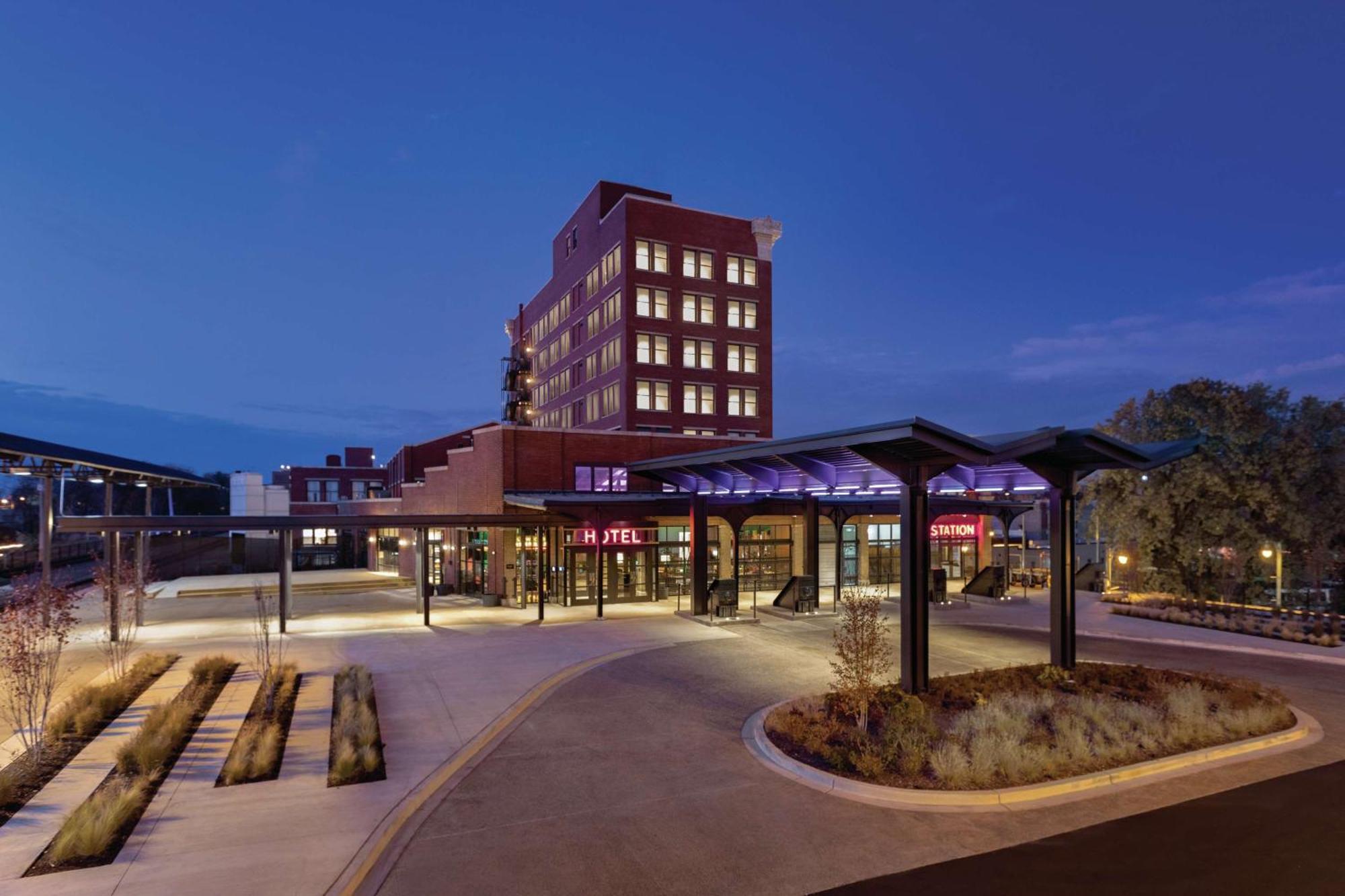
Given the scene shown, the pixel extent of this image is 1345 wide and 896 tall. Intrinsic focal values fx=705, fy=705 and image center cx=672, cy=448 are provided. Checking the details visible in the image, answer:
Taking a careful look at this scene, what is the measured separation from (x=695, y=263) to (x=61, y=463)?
38802 mm

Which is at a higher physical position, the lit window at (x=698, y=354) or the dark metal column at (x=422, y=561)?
the lit window at (x=698, y=354)

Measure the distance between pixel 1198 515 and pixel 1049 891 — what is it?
3008 centimetres

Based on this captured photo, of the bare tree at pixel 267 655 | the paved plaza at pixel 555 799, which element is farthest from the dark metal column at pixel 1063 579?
the bare tree at pixel 267 655

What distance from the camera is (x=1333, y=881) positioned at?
7.92 m

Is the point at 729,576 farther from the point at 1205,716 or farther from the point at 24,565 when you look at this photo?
the point at 24,565

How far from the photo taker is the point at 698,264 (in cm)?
5244

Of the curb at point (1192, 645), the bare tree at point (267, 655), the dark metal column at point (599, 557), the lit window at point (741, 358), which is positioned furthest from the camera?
the lit window at point (741, 358)

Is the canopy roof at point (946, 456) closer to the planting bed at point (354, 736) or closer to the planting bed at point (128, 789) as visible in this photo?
the planting bed at point (354, 736)

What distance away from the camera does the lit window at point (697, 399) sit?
51.9 m

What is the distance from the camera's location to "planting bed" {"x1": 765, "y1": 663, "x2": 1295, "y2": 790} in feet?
35.0

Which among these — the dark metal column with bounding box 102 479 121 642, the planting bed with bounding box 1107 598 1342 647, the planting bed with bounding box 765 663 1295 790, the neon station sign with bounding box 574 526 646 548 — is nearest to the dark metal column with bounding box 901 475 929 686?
the planting bed with bounding box 765 663 1295 790

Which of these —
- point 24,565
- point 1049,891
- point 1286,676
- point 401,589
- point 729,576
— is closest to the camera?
point 1049,891

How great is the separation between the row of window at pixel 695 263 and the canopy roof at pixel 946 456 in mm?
28569

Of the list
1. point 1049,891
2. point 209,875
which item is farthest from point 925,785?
point 209,875
